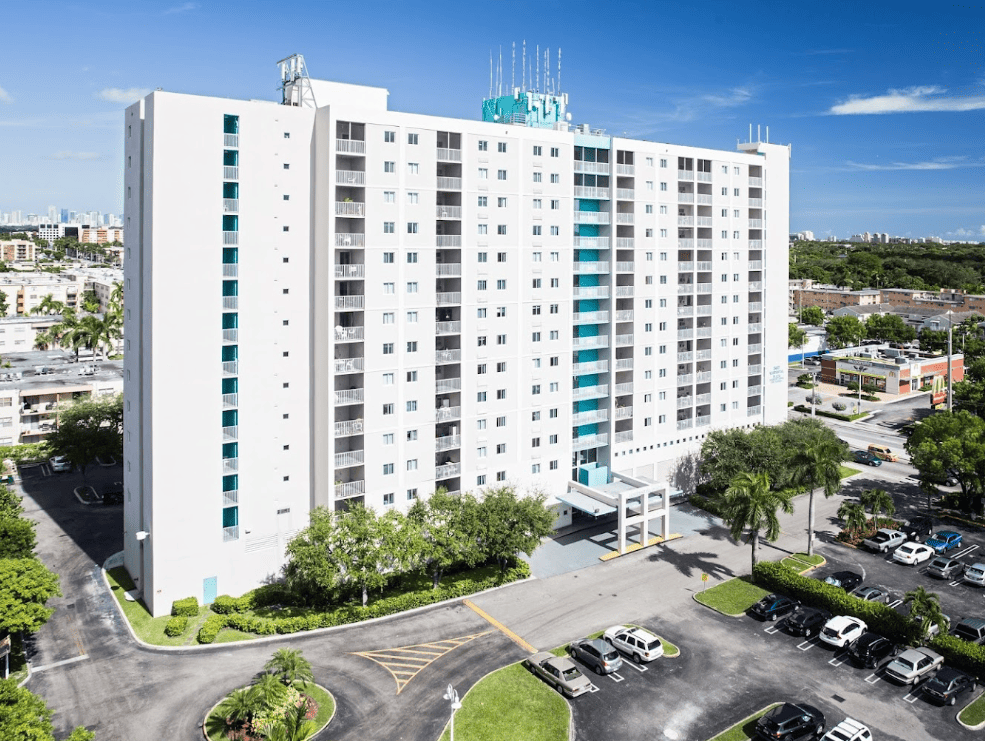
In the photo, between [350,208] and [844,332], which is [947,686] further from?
[844,332]

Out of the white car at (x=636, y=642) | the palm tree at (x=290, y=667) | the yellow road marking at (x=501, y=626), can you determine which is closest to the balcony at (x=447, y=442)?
→ the yellow road marking at (x=501, y=626)

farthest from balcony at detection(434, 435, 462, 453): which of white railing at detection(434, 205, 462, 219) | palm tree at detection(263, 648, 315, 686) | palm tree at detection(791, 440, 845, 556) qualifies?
palm tree at detection(791, 440, 845, 556)

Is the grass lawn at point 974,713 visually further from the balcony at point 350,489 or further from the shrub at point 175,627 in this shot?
the shrub at point 175,627

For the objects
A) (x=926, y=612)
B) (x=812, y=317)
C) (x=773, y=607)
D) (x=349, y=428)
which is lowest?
(x=773, y=607)

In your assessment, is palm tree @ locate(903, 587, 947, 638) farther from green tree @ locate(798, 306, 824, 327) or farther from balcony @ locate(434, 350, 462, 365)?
green tree @ locate(798, 306, 824, 327)

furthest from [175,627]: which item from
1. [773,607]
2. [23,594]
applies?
[773,607]

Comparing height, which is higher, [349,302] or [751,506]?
[349,302]
